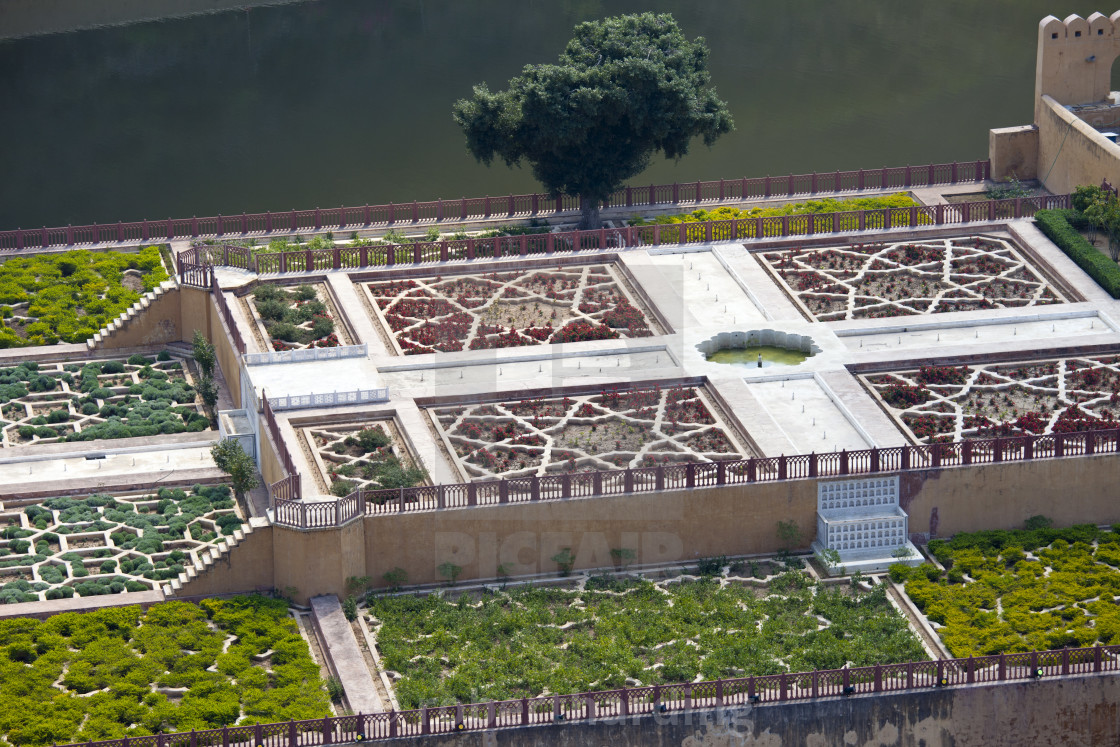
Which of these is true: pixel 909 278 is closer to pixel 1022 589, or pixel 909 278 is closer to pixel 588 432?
pixel 588 432

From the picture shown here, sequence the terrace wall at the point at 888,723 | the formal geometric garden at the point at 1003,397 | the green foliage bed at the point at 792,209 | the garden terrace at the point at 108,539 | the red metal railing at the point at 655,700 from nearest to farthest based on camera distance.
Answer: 1. the red metal railing at the point at 655,700
2. the terrace wall at the point at 888,723
3. the garden terrace at the point at 108,539
4. the formal geometric garden at the point at 1003,397
5. the green foliage bed at the point at 792,209

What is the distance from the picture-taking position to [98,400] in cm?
5522

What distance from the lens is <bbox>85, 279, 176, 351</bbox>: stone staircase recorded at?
57.6 meters

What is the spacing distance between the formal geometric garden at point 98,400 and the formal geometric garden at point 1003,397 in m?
15.1

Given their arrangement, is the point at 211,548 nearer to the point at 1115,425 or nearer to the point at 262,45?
the point at 1115,425

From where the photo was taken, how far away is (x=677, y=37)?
62281 millimetres

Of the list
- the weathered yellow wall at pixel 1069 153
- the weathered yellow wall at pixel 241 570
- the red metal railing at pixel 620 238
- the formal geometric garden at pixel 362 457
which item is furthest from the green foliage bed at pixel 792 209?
the weathered yellow wall at pixel 241 570

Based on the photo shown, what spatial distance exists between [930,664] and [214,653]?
12.4 m

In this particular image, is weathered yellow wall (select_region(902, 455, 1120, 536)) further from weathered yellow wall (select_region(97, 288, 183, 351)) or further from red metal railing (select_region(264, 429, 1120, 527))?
weathered yellow wall (select_region(97, 288, 183, 351))

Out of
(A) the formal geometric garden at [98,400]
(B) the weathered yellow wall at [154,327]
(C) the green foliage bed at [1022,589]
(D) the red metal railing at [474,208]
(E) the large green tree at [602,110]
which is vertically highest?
(E) the large green tree at [602,110]

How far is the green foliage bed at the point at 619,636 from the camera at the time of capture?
42.9m

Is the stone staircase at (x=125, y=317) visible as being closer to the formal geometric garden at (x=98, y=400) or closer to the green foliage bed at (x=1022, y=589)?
the formal geometric garden at (x=98, y=400)

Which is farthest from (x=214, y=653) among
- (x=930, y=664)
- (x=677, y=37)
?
(x=677, y=37)

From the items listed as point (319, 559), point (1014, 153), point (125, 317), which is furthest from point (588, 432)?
point (1014, 153)
